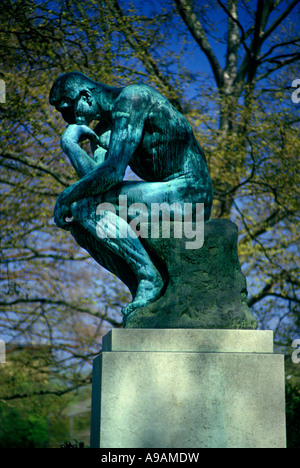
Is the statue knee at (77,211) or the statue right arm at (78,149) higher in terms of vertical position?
the statue right arm at (78,149)

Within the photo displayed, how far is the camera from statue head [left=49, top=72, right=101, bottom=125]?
14.4ft

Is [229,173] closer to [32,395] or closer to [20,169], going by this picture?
[20,169]

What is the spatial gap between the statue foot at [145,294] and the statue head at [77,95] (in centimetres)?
129

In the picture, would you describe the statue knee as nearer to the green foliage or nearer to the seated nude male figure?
the seated nude male figure

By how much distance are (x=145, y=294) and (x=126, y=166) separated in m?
0.86

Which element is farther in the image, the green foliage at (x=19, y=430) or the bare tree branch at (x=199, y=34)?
the green foliage at (x=19, y=430)

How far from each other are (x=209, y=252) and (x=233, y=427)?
1.10 metres

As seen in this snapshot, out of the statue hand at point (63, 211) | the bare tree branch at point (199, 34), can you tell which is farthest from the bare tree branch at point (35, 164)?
the statue hand at point (63, 211)

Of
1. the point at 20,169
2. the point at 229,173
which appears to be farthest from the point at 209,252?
the point at 20,169

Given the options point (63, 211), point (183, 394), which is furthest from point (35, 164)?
point (183, 394)

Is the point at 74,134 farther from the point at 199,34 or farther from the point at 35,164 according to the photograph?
the point at 199,34

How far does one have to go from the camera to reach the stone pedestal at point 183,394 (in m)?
3.55

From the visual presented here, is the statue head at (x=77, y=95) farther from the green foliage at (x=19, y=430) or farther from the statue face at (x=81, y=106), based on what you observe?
the green foliage at (x=19, y=430)

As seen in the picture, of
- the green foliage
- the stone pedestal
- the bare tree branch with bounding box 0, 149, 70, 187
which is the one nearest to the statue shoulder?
the stone pedestal
